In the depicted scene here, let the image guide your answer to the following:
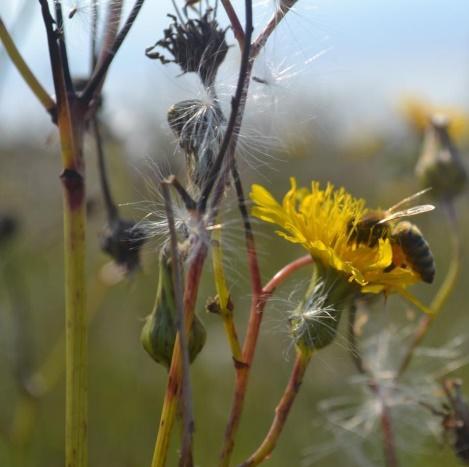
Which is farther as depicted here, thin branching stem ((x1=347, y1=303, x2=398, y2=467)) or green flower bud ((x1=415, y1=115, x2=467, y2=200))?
green flower bud ((x1=415, y1=115, x2=467, y2=200))

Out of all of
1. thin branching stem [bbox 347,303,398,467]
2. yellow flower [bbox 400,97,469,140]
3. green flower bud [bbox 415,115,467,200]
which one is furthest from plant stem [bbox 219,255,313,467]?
yellow flower [bbox 400,97,469,140]

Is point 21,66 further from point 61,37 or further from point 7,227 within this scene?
point 7,227

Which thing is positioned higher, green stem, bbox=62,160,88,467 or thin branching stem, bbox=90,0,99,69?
thin branching stem, bbox=90,0,99,69

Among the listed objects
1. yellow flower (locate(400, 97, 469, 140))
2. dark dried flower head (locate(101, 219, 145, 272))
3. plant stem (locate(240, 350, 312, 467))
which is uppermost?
yellow flower (locate(400, 97, 469, 140))

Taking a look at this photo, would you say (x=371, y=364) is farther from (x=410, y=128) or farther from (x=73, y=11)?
(x=410, y=128)

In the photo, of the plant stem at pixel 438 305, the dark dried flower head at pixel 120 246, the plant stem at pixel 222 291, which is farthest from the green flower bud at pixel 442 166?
the plant stem at pixel 222 291

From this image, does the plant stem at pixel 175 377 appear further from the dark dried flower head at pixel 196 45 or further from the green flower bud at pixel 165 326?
the dark dried flower head at pixel 196 45

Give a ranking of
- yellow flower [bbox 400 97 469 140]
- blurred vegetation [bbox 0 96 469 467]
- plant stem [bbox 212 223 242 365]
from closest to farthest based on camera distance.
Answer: plant stem [bbox 212 223 242 365] < blurred vegetation [bbox 0 96 469 467] < yellow flower [bbox 400 97 469 140]

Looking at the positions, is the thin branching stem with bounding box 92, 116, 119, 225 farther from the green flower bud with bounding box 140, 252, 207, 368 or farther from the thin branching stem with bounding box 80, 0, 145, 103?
the green flower bud with bounding box 140, 252, 207, 368
